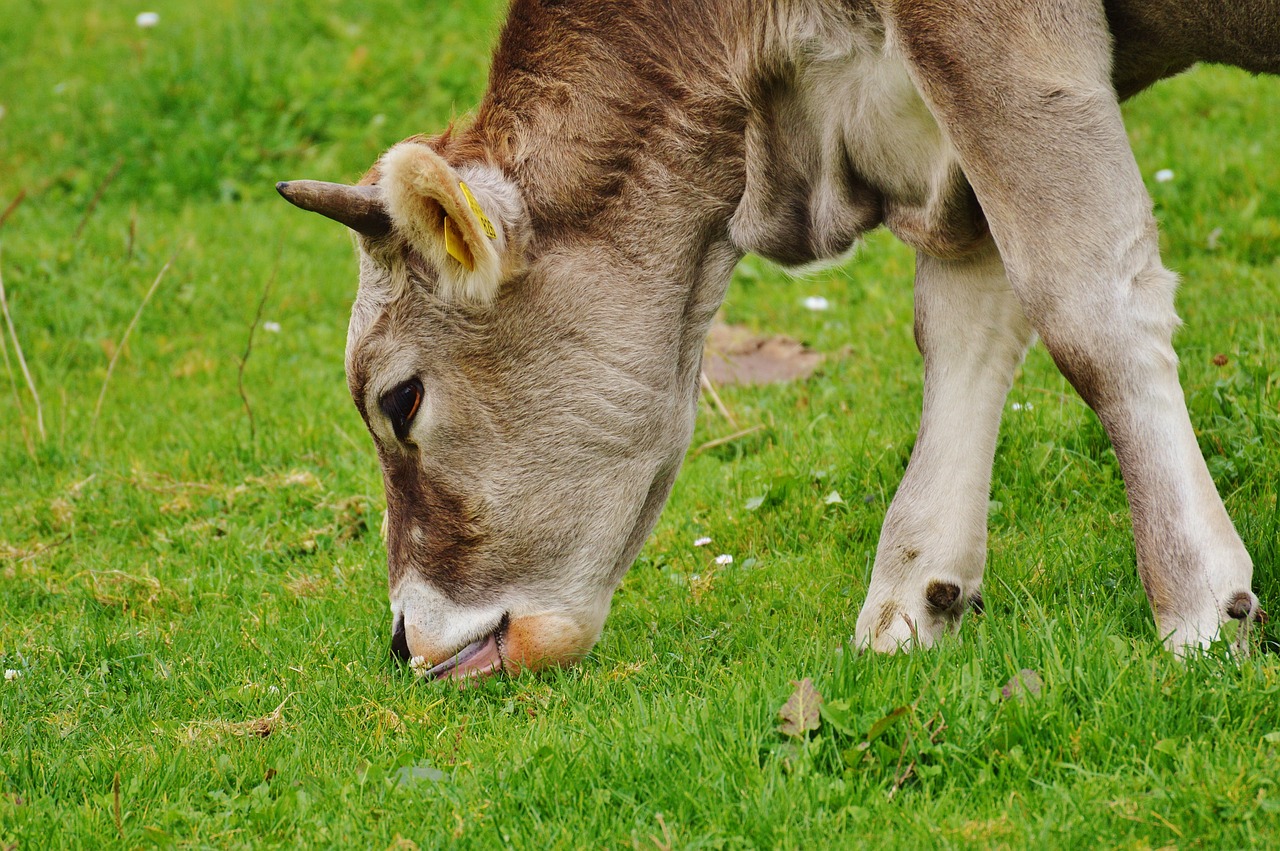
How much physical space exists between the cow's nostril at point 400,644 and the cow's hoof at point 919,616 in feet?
4.45

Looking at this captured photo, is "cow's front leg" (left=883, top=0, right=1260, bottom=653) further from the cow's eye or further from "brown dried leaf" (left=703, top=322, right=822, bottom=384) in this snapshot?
"brown dried leaf" (left=703, top=322, right=822, bottom=384)

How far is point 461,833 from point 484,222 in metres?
1.65

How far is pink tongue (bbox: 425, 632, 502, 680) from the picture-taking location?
13.7 ft

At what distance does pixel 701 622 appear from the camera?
4.42 meters

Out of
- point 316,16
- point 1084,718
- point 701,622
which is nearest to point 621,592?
point 701,622

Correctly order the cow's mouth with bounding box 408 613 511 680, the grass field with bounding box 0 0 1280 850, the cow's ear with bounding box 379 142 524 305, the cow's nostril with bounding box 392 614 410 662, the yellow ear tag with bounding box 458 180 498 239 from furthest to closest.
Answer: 1. the cow's nostril with bounding box 392 614 410 662
2. the cow's mouth with bounding box 408 613 511 680
3. the yellow ear tag with bounding box 458 180 498 239
4. the cow's ear with bounding box 379 142 524 305
5. the grass field with bounding box 0 0 1280 850

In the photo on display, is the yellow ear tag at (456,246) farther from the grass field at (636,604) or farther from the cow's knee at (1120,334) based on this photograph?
the cow's knee at (1120,334)

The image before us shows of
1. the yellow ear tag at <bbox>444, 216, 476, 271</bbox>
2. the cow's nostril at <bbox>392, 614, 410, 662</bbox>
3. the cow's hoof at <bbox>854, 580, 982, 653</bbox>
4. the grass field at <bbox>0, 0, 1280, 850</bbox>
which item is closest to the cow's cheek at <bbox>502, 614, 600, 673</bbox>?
the grass field at <bbox>0, 0, 1280, 850</bbox>

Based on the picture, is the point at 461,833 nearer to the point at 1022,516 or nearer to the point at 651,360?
the point at 651,360

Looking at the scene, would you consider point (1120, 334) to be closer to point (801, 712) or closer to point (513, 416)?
point (801, 712)

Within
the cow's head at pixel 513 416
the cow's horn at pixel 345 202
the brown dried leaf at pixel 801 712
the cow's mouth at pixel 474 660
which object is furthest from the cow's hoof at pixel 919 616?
the cow's horn at pixel 345 202

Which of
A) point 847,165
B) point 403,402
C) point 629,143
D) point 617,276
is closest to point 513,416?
point 403,402

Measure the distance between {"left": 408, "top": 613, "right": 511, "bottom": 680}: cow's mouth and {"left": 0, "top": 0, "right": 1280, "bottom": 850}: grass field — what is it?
69 mm

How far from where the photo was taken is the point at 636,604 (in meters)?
4.75
